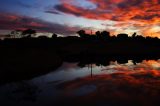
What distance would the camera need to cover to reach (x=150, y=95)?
19.9m

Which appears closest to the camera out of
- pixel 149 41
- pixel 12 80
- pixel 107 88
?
pixel 107 88

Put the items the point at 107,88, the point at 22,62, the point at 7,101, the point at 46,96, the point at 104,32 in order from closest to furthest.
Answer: the point at 7,101 < the point at 46,96 < the point at 107,88 < the point at 22,62 < the point at 104,32

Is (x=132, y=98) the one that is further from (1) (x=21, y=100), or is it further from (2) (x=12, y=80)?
(2) (x=12, y=80)

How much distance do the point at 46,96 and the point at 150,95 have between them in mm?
8640

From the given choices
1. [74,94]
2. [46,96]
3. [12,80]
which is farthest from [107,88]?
[12,80]

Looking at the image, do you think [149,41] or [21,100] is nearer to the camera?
[21,100]

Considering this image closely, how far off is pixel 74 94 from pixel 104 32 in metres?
143

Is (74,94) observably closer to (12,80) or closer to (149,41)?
(12,80)

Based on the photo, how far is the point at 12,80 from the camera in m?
26.9

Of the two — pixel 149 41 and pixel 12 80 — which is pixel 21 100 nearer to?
pixel 12 80

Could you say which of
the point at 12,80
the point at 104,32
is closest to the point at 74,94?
the point at 12,80

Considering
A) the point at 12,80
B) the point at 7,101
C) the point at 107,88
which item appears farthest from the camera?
the point at 12,80

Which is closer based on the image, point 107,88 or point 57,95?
point 57,95

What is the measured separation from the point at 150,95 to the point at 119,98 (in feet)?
9.99
